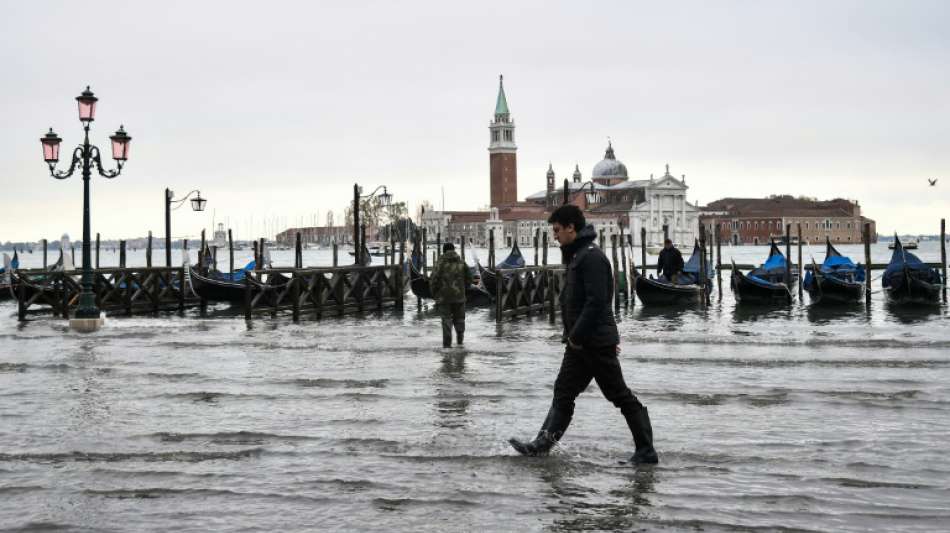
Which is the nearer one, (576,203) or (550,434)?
(550,434)

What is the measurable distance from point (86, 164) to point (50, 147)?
87cm

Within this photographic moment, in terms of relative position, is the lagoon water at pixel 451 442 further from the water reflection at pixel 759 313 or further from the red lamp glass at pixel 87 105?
the water reflection at pixel 759 313

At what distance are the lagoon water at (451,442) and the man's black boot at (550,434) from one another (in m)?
0.11

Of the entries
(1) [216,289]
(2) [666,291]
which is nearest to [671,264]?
(2) [666,291]

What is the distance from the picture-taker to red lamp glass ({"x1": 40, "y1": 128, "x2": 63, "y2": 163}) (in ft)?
56.8

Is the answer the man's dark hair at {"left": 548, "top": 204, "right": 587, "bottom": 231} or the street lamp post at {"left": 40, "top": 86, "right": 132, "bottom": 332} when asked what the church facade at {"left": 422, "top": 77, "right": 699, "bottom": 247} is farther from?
the man's dark hair at {"left": 548, "top": 204, "right": 587, "bottom": 231}

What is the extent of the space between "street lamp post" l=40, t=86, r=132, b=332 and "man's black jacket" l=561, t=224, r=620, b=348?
40.5 feet

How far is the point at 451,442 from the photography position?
22.2 feet

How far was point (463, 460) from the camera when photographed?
621 centimetres

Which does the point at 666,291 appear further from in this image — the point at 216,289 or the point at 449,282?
the point at 449,282

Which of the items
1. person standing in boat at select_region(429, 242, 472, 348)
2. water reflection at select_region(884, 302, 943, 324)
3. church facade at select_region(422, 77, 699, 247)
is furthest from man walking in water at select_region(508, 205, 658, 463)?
church facade at select_region(422, 77, 699, 247)

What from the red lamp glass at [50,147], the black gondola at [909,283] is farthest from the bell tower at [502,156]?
the red lamp glass at [50,147]

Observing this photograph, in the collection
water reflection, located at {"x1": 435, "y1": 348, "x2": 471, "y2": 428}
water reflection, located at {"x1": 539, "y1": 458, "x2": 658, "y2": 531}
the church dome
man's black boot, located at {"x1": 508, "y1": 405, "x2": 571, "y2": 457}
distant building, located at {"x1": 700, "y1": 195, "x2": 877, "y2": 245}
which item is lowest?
water reflection, located at {"x1": 539, "y1": 458, "x2": 658, "y2": 531}

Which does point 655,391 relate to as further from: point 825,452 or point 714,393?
point 825,452
